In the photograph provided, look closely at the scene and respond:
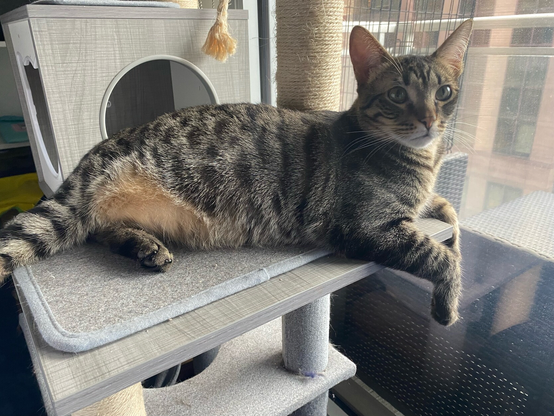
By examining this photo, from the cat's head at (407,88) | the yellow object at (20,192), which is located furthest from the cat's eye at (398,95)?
the yellow object at (20,192)

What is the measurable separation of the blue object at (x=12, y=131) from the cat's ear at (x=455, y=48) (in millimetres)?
1990

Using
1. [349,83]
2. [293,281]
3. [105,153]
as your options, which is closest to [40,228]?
[105,153]

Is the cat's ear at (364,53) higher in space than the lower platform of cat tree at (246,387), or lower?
higher

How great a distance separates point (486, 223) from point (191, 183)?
3.57ft

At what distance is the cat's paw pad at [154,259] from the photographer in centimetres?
85

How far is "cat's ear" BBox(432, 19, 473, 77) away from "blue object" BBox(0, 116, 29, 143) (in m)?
1.99

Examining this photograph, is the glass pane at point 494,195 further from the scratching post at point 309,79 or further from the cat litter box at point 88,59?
the cat litter box at point 88,59

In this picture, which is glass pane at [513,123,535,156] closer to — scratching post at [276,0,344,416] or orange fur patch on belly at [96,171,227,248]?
scratching post at [276,0,344,416]

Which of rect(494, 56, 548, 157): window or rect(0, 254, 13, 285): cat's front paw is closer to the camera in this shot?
rect(0, 254, 13, 285): cat's front paw

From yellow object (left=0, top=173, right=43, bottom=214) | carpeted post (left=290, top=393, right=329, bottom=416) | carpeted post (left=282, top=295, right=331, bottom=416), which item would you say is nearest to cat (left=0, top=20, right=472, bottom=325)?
carpeted post (left=282, top=295, right=331, bottom=416)

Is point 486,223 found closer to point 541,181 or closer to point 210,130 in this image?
point 541,181

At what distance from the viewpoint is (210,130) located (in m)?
1.00

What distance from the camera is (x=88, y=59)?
122cm

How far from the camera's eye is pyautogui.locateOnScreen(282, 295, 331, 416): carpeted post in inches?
45.4
